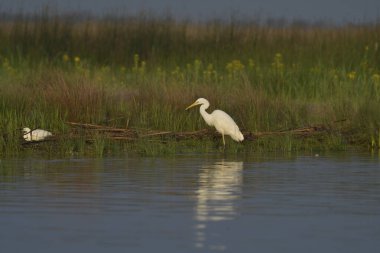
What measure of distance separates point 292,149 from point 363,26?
1023 cm

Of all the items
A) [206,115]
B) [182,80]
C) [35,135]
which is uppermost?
[182,80]

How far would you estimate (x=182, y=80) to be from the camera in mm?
17594

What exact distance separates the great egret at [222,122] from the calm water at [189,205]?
135 centimetres

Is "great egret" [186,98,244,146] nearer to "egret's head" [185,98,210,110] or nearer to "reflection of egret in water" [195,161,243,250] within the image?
"egret's head" [185,98,210,110]

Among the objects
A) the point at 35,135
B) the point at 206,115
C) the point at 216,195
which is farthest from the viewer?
the point at 206,115

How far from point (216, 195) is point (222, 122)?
4666 millimetres

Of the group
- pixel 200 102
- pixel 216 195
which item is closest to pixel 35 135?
pixel 200 102

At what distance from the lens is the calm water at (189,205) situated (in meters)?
6.85

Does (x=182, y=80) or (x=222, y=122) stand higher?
(x=182, y=80)

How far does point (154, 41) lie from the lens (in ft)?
75.9

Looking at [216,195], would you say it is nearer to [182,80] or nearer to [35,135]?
[35,135]

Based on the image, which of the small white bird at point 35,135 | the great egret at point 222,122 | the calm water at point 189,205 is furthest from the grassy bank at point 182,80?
the calm water at point 189,205

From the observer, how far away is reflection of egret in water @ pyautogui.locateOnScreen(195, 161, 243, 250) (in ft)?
24.4

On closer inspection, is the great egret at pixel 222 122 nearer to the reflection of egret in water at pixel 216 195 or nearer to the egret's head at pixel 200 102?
the egret's head at pixel 200 102
